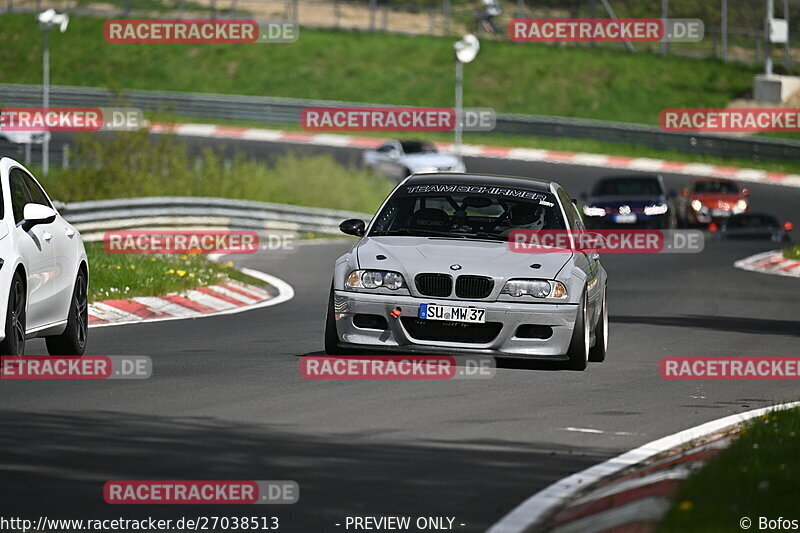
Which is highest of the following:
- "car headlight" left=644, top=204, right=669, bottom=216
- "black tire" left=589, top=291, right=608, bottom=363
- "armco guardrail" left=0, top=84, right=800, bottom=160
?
"black tire" left=589, top=291, right=608, bottom=363

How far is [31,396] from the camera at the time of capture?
410 inches

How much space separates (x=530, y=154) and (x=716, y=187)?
13.5m

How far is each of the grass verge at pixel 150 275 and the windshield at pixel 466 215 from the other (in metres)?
4.93

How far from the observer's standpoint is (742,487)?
7152 mm

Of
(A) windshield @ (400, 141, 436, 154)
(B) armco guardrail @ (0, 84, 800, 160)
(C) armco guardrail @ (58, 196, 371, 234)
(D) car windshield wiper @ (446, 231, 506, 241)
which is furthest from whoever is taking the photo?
(B) armco guardrail @ (0, 84, 800, 160)

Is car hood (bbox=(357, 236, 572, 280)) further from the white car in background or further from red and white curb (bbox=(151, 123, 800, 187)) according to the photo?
red and white curb (bbox=(151, 123, 800, 187))

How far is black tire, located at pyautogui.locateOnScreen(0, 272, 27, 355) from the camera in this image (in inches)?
439

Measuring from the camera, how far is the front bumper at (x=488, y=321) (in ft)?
39.1

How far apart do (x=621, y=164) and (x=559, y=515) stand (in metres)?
42.1

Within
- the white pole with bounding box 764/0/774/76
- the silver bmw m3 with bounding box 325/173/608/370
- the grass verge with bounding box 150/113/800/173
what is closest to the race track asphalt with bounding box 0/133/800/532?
the silver bmw m3 with bounding box 325/173/608/370

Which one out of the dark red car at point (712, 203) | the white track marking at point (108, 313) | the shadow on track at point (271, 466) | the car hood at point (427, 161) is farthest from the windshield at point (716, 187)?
the shadow on track at point (271, 466)

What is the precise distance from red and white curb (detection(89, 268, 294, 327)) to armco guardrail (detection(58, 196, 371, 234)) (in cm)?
761

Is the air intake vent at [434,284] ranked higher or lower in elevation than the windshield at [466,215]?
lower

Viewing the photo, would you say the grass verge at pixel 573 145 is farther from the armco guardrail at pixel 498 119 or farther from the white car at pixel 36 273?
the white car at pixel 36 273
